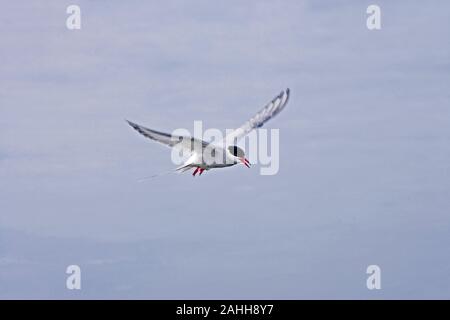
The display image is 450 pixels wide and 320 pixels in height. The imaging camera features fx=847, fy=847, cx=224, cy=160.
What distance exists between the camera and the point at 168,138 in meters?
32.8

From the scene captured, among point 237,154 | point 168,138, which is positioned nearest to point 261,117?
point 237,154

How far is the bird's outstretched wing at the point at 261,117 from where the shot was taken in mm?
36531

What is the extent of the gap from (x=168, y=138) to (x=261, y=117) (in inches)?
220

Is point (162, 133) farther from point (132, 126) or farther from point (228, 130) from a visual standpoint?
point (228, 130)

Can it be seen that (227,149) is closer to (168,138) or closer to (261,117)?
(261,117)

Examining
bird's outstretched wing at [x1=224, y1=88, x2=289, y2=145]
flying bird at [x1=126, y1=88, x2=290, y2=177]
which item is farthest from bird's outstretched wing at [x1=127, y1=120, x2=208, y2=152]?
bird's outstretched wing at [x1=224, y1=88, x2=289, y2=145]

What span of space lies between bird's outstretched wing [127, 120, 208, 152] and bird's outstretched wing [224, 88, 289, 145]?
3020mm

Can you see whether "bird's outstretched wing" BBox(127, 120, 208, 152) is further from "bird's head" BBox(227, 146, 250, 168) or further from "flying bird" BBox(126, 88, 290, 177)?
"bird's head" BBox(227, 146, 250, 168)

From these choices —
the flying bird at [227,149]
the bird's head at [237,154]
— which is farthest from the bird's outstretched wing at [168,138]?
the bird's head at [237,154]

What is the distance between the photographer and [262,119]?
36781 millimetres

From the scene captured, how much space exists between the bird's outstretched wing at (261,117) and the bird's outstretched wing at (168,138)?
9.91ft

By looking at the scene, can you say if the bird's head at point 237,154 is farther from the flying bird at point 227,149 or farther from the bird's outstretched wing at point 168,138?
the bird's outstretched wing at point 168,138

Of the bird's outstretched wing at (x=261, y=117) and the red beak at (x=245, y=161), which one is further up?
the bird's outstretched wing at (x=261, y=117)
